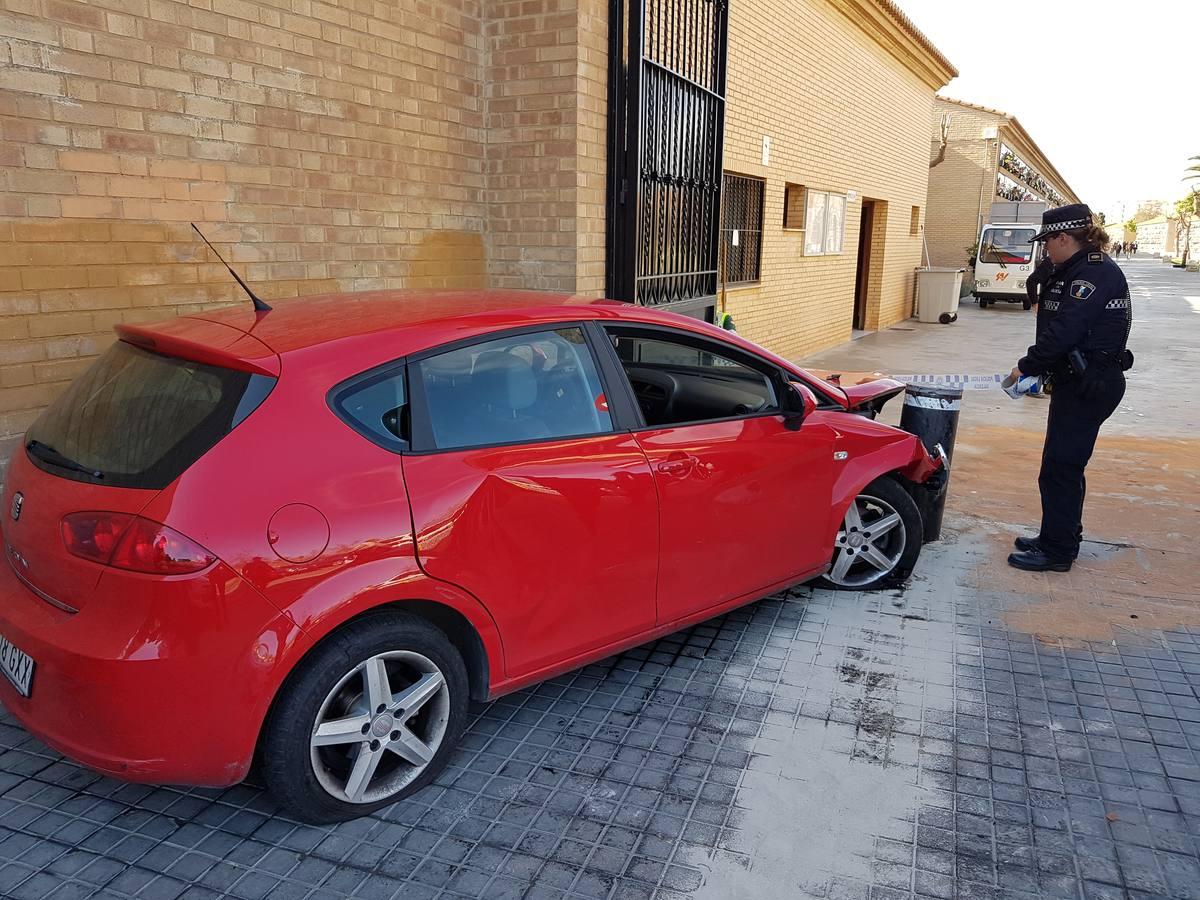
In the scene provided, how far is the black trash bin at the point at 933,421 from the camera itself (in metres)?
5.30

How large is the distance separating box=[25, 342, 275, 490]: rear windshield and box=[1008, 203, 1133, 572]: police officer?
4.03m

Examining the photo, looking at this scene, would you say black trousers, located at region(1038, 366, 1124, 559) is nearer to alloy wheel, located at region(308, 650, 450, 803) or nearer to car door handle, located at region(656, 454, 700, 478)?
car door handle, located at region(656, 454, 700, 478)

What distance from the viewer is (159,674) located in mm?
2318

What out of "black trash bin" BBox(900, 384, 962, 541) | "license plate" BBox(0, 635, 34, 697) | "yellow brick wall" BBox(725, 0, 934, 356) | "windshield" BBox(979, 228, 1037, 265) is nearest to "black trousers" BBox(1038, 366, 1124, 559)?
"black trash bin" BBox(900, 384, 962, 541)

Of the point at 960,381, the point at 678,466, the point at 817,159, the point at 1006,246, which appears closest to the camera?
the point at 678,466

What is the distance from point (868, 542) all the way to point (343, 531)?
2911mm

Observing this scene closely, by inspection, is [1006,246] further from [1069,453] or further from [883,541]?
[883,541]

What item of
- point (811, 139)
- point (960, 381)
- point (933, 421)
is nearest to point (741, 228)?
point (811, 139)

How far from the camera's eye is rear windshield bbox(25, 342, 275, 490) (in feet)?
8.04

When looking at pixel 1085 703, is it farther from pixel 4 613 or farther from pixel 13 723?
pixel 13 723

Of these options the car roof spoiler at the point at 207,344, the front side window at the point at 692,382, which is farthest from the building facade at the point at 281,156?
the front side window at the point at 692,382

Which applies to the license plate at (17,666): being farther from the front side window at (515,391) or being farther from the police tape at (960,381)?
the police tape at (960,381)

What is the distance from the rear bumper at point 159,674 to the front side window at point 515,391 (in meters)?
0.81

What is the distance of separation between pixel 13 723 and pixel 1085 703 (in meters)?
4.13
